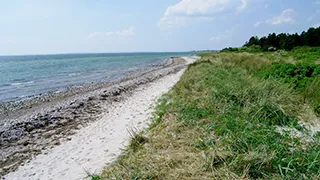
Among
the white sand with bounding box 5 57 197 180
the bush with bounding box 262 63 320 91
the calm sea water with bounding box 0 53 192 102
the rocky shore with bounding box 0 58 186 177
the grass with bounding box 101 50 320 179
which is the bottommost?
the calm sea water with bounding box 0 53 192 102

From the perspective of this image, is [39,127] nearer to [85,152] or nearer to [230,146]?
[85,152]

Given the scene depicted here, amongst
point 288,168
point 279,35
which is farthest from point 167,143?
point 279,35

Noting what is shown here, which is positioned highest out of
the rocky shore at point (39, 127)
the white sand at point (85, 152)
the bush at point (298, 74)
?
the bush at point (298, 74)

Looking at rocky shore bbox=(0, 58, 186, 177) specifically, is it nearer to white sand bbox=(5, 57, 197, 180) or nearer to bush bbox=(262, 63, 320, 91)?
white sand bbox=(5, 57, 197, 180)

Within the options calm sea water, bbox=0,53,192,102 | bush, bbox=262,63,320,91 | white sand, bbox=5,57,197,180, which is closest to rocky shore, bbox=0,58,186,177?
white sand, bbox=5,57,197,180

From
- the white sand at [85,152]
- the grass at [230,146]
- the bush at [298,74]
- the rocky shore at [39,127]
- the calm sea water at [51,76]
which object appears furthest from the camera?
the calm sea water at [51,76]

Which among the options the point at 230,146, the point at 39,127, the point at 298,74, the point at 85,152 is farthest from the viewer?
the point at 298,74

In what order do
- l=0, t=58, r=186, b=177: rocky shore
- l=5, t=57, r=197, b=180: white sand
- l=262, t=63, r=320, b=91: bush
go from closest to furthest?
1. l=5, t=57, r=197, b=180: white sand
2. l=0, t=58, r=186, b=177: rocky shore
3. l=262, t=63, r=320, b=91: bush

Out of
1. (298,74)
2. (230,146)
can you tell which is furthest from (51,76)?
(230,146)

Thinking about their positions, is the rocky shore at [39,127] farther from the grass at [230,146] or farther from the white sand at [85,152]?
the grass at [230,146]

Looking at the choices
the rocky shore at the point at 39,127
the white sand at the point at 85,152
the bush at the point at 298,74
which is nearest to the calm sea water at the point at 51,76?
the rocky shore at the point at 39,127

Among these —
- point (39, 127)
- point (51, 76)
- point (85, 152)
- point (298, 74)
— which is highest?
point (298, 74)

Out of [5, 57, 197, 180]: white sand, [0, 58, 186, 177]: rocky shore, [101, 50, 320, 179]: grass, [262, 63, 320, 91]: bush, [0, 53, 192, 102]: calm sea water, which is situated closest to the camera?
[101, 50, 320, 179]: grass

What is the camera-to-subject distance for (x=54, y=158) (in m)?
5.17
